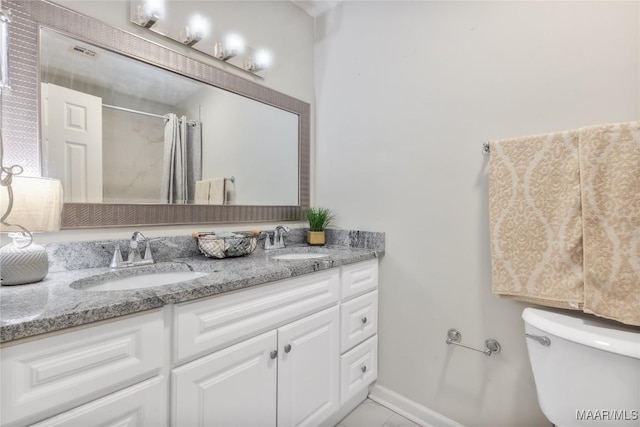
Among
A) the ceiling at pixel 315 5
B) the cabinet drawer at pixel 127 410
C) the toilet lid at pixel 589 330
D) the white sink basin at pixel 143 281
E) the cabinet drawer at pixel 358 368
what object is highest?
the ceiling at pixel 315 5

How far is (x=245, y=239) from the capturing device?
133 cm

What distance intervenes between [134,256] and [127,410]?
1.90ft

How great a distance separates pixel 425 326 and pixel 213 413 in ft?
3.30

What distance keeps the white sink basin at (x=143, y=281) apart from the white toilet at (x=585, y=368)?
1.17 meters

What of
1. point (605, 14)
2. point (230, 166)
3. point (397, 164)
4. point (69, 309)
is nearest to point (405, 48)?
point (397, 164)

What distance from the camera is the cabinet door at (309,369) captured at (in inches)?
43.8

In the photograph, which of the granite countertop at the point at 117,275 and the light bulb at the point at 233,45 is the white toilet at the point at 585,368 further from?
the light bulb at the point at 233,45

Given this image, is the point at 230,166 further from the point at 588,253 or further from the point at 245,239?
the point at 588,253

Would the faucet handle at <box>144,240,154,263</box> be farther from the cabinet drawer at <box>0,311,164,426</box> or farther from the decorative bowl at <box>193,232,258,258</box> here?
the cabinet drawer at <box>0,311,164,426</box>

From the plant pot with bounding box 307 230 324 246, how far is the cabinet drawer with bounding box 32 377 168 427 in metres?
1.07

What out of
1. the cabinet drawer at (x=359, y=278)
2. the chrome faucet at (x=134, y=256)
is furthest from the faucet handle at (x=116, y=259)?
the cabinet drawer at (x=359, y=278)

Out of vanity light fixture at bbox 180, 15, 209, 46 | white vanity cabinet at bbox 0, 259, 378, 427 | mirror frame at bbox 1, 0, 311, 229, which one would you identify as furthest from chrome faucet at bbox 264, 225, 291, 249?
vanity light fixture at bbox 180, 15, 209, 46

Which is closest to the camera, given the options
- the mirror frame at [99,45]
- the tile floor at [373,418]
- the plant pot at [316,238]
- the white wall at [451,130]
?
the mirror frame at [99,45]

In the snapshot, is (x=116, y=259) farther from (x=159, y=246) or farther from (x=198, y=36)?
(x=198, y=36)
